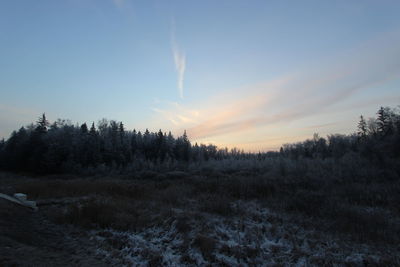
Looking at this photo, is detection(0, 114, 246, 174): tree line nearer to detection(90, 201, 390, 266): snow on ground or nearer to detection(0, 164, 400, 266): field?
detection(0, 164, 400, 266): field

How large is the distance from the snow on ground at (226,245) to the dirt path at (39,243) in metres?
0.64

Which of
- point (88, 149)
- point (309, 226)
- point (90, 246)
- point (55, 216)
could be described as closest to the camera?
point (90, 246)

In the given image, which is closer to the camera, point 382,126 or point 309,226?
point 309,226

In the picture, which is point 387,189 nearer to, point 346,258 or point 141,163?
point 346,258

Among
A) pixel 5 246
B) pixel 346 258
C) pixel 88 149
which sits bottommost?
pixel 346 258

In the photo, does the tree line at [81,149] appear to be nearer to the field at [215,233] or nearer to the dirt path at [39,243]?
the field at [215,233]

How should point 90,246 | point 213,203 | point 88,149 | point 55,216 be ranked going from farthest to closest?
1. point 88,149
2. point 213,203
3. point 55,216
4. point 90,246

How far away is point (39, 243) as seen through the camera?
7152mm

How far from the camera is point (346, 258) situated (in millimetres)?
5793

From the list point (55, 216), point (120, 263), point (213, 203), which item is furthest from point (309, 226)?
point (55, 216)

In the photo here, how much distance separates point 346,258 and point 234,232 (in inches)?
139

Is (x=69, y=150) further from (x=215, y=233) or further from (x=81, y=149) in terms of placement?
(x=215, y=233)

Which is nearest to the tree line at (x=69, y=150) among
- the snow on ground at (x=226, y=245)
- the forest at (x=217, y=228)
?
the forest at (x=217, y=228)

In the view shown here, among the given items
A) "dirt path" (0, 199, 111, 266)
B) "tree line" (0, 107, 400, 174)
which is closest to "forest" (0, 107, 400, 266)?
Result: "dirt path" (0, 199, 111, 266)
